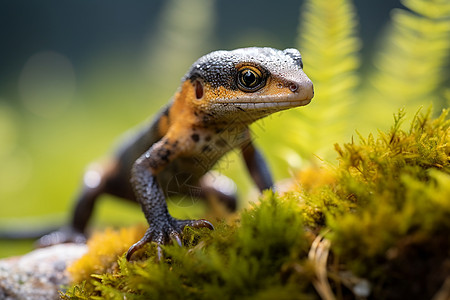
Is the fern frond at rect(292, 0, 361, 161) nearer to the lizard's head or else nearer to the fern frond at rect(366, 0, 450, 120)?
the fern frond at rect(366, 0, 450, 120)

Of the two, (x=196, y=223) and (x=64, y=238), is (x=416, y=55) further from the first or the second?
(x=64, y=238)

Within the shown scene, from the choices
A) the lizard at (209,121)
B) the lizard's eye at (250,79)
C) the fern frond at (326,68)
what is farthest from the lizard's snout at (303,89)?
the fern frond at (326,68)

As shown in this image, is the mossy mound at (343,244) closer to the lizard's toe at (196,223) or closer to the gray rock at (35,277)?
the lizard's toe at (196,223)

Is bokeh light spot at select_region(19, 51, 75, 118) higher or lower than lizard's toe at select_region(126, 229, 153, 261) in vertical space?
higher

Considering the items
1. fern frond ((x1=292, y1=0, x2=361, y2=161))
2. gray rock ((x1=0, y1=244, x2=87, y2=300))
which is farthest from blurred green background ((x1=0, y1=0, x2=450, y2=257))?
gray rock ((x1=0, y1=244, x2=87, y2=300))

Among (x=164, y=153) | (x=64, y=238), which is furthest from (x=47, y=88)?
(x=164, y=153)

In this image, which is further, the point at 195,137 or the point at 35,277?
the point at 195,137

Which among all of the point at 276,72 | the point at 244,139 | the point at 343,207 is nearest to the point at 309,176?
the point at 244,139

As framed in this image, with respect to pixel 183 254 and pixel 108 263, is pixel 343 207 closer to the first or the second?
pixel 183 254
